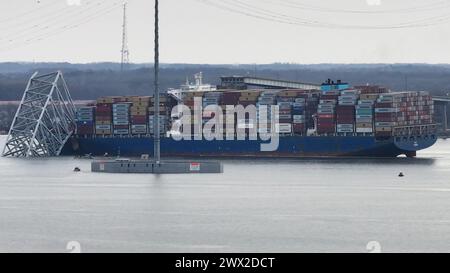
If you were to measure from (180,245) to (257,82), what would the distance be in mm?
83926

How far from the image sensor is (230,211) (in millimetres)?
48812

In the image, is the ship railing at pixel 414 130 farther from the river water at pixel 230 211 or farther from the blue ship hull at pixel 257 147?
the river water at pixel 230 211

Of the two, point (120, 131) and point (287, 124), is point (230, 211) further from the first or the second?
point (120, 131)

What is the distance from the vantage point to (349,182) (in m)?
67.0

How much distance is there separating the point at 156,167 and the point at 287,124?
109ft

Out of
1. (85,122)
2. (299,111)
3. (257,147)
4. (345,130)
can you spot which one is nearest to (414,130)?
(345,130)

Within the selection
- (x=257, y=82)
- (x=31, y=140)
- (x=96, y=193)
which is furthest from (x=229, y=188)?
(x=257, y=82)

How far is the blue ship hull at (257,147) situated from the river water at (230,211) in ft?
63.7

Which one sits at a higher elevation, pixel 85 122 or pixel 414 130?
pixel 85 122

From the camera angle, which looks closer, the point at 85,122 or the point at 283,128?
the point at 283,128

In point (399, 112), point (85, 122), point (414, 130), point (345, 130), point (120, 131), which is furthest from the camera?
point (85, 122)

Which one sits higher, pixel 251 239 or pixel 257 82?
pixel 257 82

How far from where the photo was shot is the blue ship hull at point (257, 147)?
327 ft
